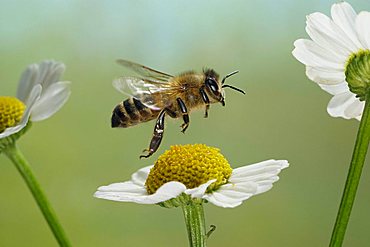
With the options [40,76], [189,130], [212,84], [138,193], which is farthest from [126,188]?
[189,130]

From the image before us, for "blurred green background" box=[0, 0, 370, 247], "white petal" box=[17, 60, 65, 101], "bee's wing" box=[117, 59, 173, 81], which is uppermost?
"white petal" box=[17, 60, 65, 101]

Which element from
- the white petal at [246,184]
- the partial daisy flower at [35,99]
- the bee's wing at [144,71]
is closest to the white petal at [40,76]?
the partial daisy flower at [35,99]

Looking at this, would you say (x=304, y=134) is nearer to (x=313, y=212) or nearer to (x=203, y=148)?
(x=313, y=212)

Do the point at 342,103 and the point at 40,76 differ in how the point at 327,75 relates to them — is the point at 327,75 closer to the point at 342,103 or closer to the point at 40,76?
the point at 342,103

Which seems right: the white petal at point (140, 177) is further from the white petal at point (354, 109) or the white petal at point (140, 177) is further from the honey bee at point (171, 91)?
the white petal at point (354, 109)

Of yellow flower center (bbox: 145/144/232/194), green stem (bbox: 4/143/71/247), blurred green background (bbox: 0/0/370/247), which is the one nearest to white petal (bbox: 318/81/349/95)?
yellow flower center (bbox: 145/144/232/194)

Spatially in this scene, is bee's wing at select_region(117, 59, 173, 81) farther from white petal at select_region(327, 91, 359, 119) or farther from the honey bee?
white petal at select_region(327, 91, 359, 119)

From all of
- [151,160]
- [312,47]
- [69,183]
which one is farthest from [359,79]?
[69,183]
